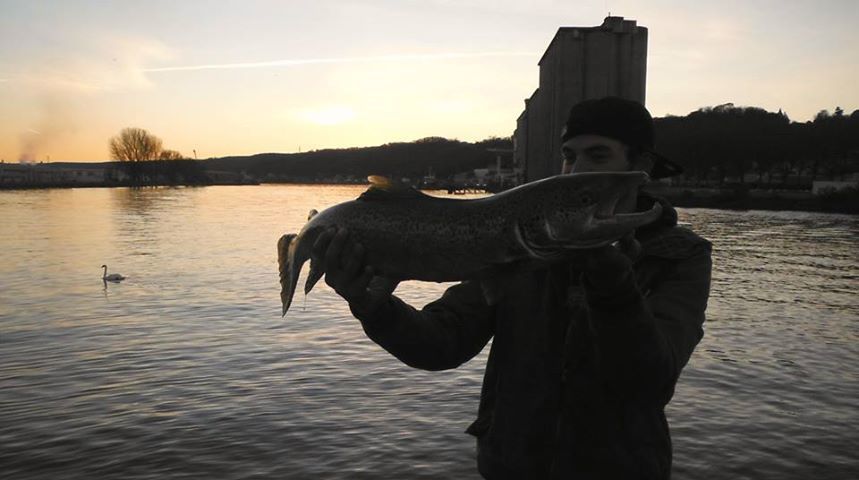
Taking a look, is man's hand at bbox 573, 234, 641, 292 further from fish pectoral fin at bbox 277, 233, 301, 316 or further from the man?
fish pectoral fin at bbox 277, 233, 301, 316

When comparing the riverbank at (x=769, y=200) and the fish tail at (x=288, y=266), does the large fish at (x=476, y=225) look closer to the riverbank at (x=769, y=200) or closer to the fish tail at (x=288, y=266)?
the fish tail at (x=288, y=266)

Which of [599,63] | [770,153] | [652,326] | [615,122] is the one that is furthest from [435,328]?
[770,153]

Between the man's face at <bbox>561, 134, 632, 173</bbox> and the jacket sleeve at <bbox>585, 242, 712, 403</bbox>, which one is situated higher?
the man's face at <bbox>561, 134, 632, 173</bbox>

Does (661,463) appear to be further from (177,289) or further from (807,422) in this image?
(177,289)

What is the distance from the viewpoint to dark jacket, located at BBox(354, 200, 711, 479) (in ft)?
9.34

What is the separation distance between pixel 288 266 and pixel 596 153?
1.79m

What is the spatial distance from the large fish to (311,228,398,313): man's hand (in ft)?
0.19

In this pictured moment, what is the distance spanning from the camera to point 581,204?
9.23 ft

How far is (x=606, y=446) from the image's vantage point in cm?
294

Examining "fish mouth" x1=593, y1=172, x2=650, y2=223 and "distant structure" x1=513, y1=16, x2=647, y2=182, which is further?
"distant structure" x1=513, y1=16, x2=647, y2=182

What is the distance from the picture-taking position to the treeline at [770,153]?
404 feet

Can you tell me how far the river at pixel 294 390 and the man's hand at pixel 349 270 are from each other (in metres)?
6.77

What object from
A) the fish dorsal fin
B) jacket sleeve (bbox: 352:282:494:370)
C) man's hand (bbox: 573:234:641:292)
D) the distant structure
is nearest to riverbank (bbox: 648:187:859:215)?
the distant structure

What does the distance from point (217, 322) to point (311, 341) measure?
3.32 metres
